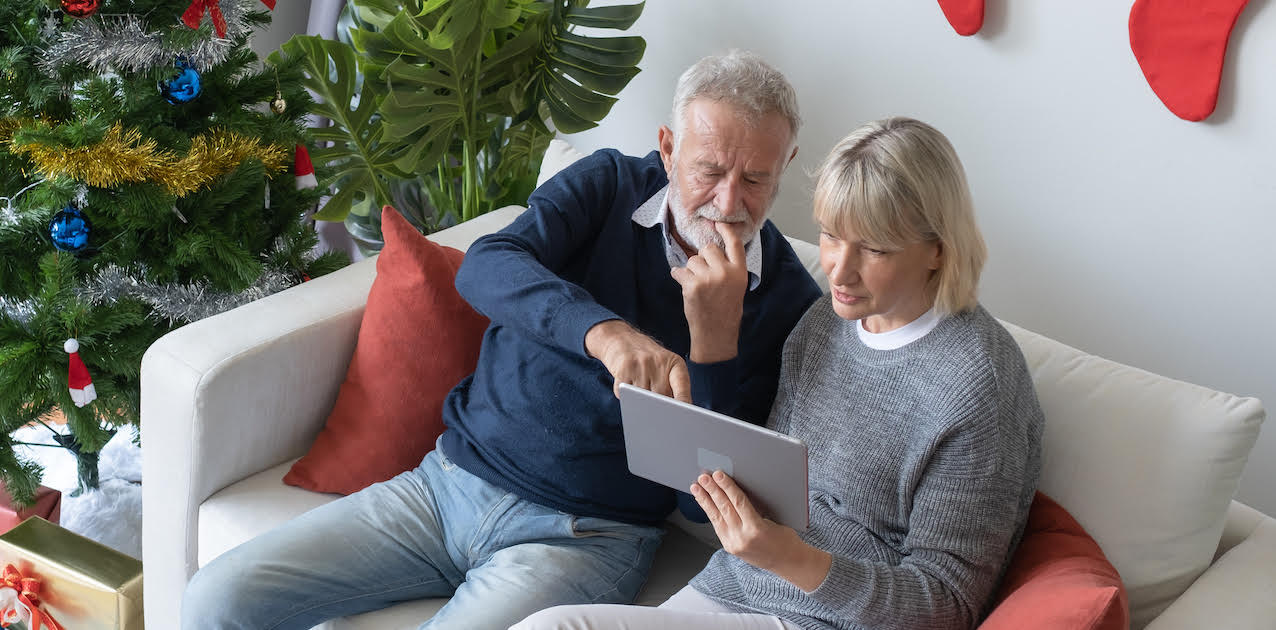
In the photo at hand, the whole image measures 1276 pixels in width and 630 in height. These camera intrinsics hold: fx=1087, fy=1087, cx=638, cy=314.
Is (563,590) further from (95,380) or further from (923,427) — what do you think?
(95,380)

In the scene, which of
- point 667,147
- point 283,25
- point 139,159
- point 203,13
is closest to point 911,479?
point 667,147

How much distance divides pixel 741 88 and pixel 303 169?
42.7 inches

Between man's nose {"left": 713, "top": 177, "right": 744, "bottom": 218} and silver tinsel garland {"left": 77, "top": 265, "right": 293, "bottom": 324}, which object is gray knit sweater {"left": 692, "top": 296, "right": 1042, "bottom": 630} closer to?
man's nose {"left": 713, "top": 177, "right": 744, "bottom": 218}

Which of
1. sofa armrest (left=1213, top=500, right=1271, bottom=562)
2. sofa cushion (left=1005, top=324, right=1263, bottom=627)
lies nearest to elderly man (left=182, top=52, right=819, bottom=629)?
sofa cushion (left=1005, top=324, right=1263, bottom=627)

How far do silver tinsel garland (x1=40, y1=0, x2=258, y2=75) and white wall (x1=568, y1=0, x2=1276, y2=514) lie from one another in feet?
3.92

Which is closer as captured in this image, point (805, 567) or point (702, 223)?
point (805, 567)

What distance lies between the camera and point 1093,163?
1952 mm

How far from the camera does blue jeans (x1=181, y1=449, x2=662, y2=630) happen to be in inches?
60.8

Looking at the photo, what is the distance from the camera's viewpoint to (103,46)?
1.89 meters

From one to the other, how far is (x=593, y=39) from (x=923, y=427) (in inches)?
56.5

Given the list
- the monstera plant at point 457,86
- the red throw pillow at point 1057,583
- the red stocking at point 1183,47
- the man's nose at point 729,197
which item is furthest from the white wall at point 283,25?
the red throw pillow at point 1057,583

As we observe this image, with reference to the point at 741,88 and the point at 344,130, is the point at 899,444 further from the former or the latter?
the point at 344,130

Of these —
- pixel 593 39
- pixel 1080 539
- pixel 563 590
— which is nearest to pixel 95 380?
pixel 563 590

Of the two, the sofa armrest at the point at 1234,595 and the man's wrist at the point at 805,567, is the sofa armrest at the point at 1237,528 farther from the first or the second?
the man's wrist at the point at 805,567
